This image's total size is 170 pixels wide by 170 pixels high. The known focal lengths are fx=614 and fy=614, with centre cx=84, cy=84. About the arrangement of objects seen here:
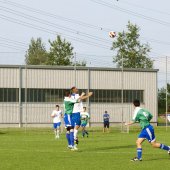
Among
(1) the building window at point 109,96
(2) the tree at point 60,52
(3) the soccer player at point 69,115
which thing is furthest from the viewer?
(2) the tree at point 60,52

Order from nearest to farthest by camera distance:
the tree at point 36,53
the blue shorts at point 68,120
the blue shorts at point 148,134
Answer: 1. the blue shorts at point 148,134
2. the blue shorts at point 68,120
3. the tree at point 36,53

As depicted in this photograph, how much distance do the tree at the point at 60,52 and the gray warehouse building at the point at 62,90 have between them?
23283 mm

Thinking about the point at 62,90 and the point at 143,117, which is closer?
the point at 143,117

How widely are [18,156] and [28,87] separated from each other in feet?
161

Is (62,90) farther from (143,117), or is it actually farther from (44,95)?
(143,117)

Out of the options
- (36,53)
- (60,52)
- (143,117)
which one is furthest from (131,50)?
(143,117)

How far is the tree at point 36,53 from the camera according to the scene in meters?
131

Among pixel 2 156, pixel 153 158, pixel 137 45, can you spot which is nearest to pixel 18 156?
pixel 2 156

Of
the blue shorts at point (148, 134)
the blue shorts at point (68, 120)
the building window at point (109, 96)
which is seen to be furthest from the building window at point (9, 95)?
the blue shorts at point (148, 134)

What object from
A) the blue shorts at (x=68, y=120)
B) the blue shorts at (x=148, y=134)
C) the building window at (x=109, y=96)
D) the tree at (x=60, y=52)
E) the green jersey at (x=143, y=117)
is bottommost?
the blue shorts at (x=148, y=134)

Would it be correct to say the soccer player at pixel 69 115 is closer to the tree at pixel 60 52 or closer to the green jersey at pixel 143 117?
the green jersey at pixel 143 117

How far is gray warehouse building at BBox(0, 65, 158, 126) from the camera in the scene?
67.2 metres

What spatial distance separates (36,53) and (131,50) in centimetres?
4806

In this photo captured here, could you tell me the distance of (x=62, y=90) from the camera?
7219 centimetres
